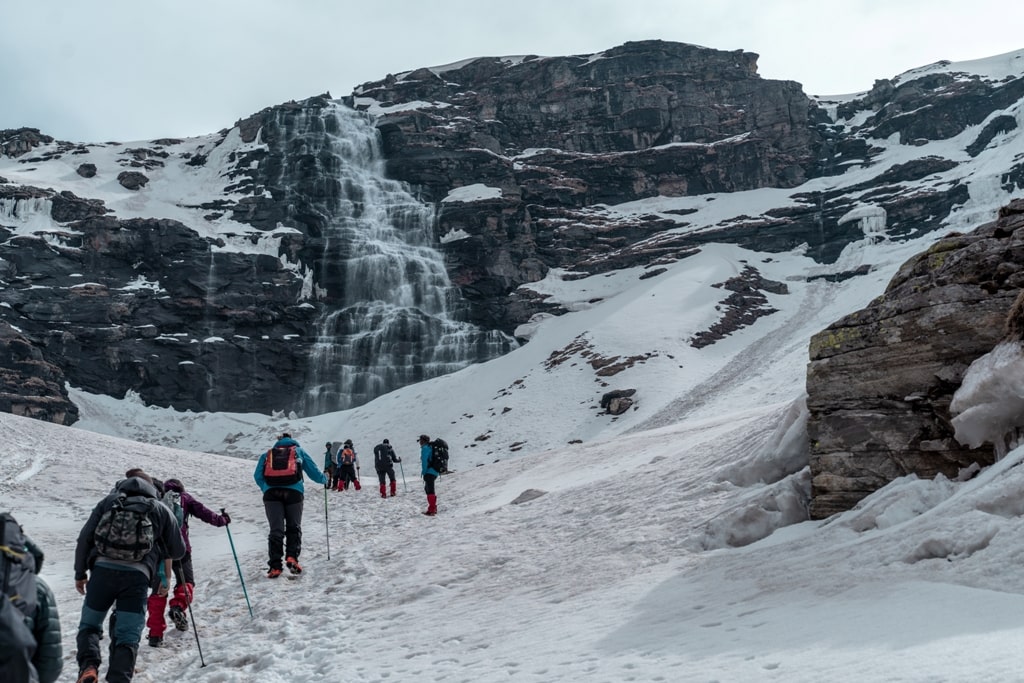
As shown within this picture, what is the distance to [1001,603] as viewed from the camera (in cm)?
424

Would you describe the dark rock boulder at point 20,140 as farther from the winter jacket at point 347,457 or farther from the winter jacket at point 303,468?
the winter jacket at point 303,468

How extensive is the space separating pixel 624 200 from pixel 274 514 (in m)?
80.0

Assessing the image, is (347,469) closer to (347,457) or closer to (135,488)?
(347,457)

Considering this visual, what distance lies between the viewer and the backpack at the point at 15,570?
3.05 m

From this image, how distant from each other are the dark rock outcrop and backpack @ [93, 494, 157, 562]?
6225 millimetres

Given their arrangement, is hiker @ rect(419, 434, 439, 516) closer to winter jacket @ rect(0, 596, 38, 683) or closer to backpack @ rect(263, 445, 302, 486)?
backpack @ rect(263, 445, 302, 486)

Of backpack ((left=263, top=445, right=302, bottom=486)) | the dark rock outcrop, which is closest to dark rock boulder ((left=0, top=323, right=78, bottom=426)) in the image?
backpack ((left=263, top=445, right=302, bottom=486))

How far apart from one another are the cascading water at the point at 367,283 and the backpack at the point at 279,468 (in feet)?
154

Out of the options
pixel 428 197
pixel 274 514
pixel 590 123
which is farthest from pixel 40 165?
pixel 274 514

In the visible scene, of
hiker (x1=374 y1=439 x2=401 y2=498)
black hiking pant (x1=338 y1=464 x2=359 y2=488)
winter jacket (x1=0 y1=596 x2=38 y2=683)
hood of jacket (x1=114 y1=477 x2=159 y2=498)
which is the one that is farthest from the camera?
black hiking pant (x1=338 y1=464 x2=359 y2=488)

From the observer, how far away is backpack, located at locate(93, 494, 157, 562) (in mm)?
5312

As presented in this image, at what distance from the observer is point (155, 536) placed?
5.63 m

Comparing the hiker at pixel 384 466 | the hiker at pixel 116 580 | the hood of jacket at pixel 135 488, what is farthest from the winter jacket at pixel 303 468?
the hiker at pixel 384 466

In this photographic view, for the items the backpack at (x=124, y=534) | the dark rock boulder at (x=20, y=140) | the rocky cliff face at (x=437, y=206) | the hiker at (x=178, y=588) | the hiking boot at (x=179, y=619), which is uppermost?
the dark rock boulder at (x=20, y=140)
